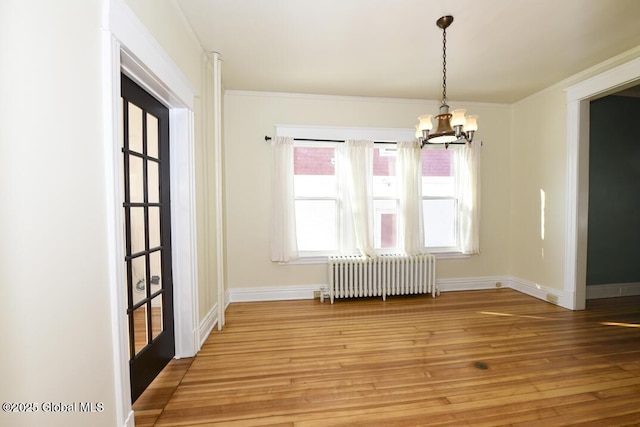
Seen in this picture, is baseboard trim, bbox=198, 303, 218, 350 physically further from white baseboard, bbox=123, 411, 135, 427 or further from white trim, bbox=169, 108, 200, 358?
white baseboard, bbox=123, 411, 135, 427

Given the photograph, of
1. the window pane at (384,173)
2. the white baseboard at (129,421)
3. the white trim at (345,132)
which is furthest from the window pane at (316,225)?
the white baseboard at (129,421)

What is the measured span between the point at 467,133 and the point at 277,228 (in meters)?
2.52

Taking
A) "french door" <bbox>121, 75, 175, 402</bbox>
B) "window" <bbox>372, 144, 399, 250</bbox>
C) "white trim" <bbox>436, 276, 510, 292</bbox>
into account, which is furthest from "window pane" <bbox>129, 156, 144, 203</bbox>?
"white trim" <bbox>436, 276, 510, 292</bbox>

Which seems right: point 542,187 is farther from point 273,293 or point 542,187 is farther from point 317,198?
point 273,293

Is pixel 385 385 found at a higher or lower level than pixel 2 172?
lower

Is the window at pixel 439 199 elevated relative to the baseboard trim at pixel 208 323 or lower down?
elevated

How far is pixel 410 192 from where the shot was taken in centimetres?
395

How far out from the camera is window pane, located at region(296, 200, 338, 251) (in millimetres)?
3953

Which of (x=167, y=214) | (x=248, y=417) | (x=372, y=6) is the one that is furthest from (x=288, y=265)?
(x=372, y=6)

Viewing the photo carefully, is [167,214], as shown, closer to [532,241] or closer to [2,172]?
[2,172]

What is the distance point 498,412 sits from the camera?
1765mm

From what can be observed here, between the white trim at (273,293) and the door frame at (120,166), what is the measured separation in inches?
52.1

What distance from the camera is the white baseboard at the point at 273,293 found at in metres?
3.84

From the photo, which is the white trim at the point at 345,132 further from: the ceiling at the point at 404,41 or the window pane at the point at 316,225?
the window pane at the point at 316,225
